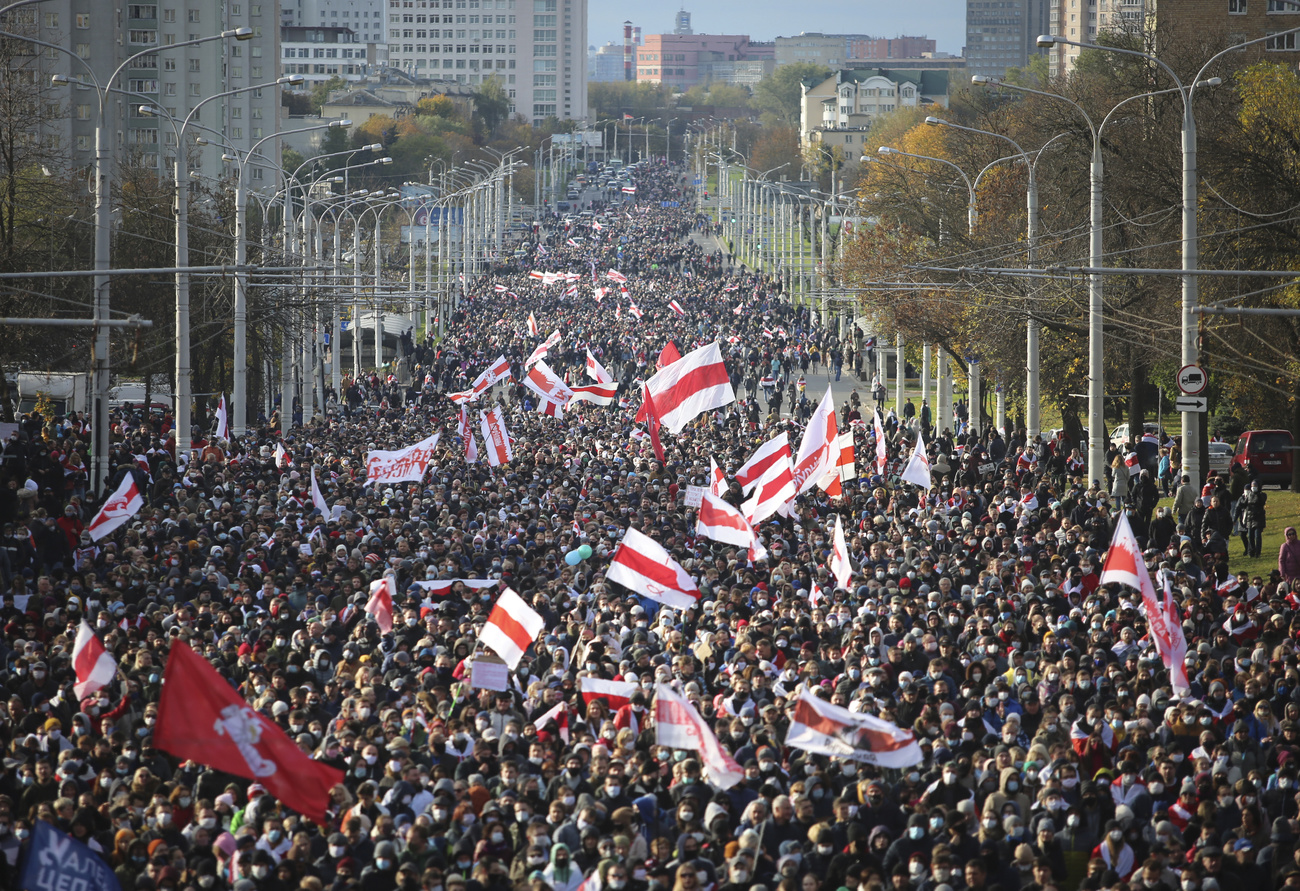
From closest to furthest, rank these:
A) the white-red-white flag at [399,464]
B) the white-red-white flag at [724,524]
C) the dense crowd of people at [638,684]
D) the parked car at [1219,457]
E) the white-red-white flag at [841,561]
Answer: the dense crowd of people at [638,684]
the white-red-white flag at [841,561]
the white-red-white flag at [724,524]
the white-red-white flag at [399,464]
the parked car at [1219,457]

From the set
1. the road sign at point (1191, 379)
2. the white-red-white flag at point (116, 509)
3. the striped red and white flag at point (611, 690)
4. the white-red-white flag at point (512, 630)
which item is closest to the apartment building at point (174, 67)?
the white-red-white flag at point (116, 509)

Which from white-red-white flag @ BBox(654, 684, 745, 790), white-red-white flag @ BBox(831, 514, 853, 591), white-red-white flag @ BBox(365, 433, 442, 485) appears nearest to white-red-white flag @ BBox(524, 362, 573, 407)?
white-red-white flag @ BBox(365, 433, 442, 485)

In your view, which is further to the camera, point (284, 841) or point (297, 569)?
point (297, 569)

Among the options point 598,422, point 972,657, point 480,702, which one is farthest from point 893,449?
point 480,702

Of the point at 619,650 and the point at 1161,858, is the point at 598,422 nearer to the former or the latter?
the point at 619,650

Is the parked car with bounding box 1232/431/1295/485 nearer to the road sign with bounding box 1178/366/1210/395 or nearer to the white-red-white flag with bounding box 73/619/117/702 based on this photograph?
the road sign with bounding box 1178/366/1210/395

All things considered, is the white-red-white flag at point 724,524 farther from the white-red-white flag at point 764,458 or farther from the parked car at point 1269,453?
the parked car at point 1269,453
